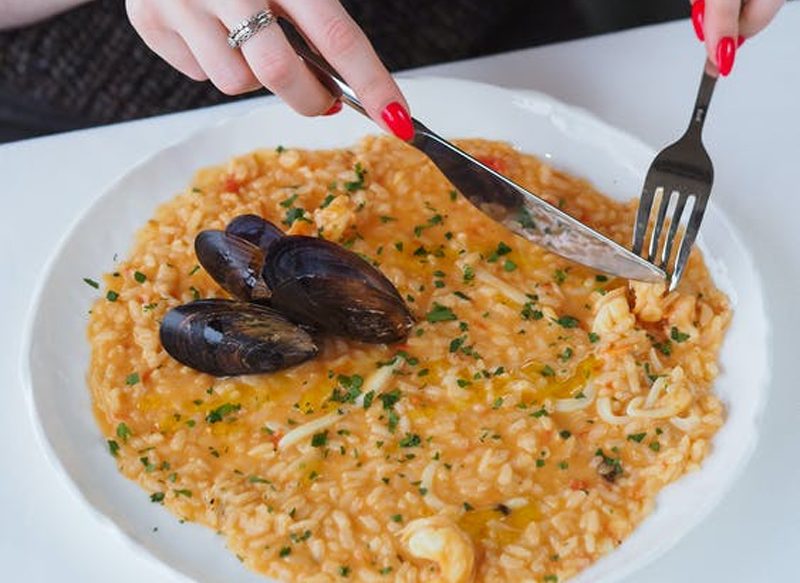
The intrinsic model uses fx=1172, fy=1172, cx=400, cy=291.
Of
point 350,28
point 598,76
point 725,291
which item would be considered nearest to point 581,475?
point 725,291

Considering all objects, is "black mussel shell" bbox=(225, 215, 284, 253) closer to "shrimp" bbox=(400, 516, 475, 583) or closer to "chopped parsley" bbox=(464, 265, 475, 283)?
"chopped parsley" bbox=(464, 265, 475, 283)

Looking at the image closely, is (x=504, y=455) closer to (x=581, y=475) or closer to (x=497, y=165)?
(x=581, y=475)

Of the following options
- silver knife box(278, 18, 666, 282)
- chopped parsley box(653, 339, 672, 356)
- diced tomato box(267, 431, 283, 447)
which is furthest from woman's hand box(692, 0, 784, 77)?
diced tomato box(267, 431, 283, 447)

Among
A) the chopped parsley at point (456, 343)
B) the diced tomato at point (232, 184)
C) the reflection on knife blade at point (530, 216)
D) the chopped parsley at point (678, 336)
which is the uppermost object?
the reflection on knife blade at point (530, 216)

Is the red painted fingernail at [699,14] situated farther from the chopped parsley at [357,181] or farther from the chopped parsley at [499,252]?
the chopped parsley at [357,181]

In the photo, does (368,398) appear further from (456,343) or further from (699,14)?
(699,14)

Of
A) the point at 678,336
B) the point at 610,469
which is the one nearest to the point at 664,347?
the point at 678,336

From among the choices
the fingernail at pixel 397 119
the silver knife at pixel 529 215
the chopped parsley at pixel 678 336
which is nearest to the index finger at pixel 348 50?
the fingernail at pixel 397 119
